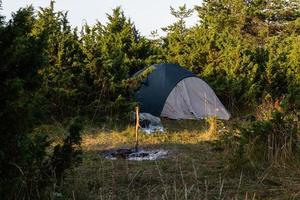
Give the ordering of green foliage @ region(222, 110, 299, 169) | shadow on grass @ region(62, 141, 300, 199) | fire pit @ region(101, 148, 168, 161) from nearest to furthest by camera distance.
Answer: shadow on grass @ region(62, 141, 300, 199) → green foliage @ region(222, 110, 299, 169) → fire pit @ region(101, 148, 168, 161)

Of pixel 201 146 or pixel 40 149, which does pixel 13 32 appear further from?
pixel 201 146

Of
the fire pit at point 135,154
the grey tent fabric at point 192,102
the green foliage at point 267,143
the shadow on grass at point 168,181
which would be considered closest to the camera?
the shadow on grass at point 168,181

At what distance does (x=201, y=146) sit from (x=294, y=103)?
2305 millimetres

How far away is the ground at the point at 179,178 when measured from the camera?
15.9 feet

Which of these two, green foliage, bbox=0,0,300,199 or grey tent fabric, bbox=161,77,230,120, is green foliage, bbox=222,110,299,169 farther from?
grey tent fabric, bbox=161,77,230,120

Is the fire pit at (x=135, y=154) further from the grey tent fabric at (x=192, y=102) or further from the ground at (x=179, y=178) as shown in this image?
the grey tent fabric at (x=192, y=102)

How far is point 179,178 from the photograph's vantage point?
5.75m

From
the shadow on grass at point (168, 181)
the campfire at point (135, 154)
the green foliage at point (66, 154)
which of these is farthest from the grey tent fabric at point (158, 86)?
the green foliage at point (66, 154)

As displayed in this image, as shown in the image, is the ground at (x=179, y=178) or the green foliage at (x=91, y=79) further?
the ground at (x=179, y=178)

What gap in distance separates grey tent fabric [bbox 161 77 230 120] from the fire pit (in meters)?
5.11

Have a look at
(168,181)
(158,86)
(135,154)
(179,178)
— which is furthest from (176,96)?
(168,181)

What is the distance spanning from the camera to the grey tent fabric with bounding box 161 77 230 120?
43.6ft

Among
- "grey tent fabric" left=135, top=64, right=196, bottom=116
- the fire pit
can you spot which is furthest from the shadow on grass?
"grey tent fabric" left=135, top=64, right=196, bottom=116

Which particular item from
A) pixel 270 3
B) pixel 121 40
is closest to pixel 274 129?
pixel 121 40
